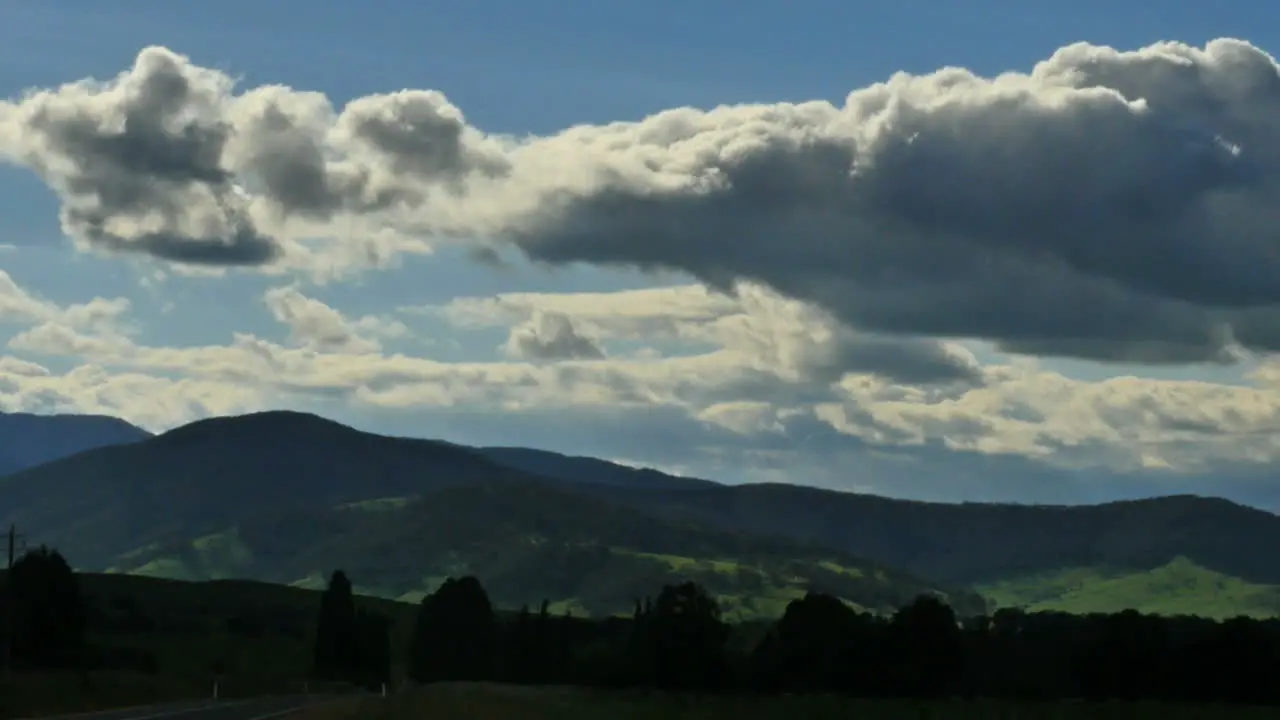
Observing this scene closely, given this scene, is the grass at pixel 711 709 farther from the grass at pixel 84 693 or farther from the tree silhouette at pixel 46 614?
the tree silhouette at pixel 46 614

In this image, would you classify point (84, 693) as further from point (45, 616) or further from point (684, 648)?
point (684, 648)

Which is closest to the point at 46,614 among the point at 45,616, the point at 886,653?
the point at 45,616

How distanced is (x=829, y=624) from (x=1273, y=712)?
62304 mm

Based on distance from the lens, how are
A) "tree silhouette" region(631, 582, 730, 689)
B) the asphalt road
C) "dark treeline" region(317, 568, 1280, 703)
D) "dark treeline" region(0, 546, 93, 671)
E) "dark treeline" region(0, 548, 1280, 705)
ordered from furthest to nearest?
"tree silhouette" region(631, 582, 730, 689)
"dark treeline" region(0, 546, 93, 671)
"dark treeline" region(0, 548, 1280, 705)
"dark treeline" region(317, 568, 1280, 703)
the asphalt road

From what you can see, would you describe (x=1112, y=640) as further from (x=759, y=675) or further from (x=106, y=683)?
(x=106, y=683)

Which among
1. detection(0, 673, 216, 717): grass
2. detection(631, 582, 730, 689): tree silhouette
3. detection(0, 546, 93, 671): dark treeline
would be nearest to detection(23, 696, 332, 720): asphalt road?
detection(0, 673, 216, 717): grass

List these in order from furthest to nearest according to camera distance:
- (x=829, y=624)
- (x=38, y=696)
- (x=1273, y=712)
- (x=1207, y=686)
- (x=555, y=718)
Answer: (x=829, y=624), (x=1207, y=686), (x=1273, y=712), (x=38, y=696), (x=555, y=718)

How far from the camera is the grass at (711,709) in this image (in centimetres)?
9969

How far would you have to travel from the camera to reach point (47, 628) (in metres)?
180

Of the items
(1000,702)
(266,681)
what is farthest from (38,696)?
(266,681)

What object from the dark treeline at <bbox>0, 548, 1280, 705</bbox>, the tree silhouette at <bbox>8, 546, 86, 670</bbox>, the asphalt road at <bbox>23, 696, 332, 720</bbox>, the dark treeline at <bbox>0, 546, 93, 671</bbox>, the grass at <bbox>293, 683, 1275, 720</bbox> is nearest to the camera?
the asphalt road at <bbox>23, 696, 332, 720</bbox>

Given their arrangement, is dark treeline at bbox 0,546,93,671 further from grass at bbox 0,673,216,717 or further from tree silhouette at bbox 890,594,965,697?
tree silhouette at bbox 890,594,965,697

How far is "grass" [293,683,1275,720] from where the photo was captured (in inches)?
3925

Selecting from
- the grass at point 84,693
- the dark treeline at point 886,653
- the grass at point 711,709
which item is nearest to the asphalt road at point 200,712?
the grass at point 711,709
